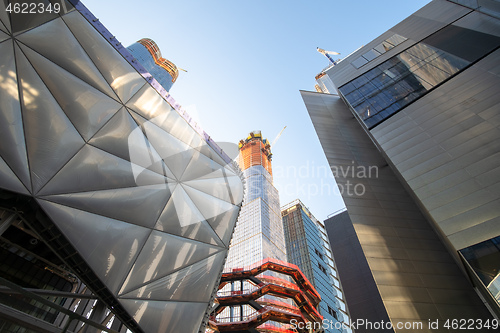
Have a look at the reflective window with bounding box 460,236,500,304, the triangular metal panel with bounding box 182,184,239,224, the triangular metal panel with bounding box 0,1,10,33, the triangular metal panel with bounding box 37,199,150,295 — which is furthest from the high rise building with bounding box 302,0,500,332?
the triangular metal panel with bounding box 0,1,10,33

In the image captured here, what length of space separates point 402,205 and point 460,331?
33.4 feet

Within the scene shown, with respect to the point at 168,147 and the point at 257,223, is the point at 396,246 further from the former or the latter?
the point at 257,223

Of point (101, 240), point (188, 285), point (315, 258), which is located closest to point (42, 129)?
point (101, 240)

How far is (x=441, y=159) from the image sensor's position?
1614 centimetres

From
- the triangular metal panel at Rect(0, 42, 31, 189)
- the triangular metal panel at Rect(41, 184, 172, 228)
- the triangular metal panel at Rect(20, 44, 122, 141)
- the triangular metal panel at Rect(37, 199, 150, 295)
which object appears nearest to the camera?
the triangular metal panel at Rect(0, 42, 31, 189)

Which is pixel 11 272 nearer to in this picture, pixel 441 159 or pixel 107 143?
pixel 107 143

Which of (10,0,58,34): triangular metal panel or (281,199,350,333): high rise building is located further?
(281,199,350,333): high rise building

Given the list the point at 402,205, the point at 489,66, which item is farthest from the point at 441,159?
the point at 489,66

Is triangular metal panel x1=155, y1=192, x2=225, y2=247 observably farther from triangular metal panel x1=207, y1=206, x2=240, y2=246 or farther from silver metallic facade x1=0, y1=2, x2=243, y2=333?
triangular metal panel x1=207, y1=206, x2=240, y2=246

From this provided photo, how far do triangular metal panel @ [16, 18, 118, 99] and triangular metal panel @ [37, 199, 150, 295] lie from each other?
7.27 m

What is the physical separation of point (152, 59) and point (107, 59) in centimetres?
9214

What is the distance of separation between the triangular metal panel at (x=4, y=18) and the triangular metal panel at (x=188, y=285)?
13838 mm

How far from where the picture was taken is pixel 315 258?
84125 mm

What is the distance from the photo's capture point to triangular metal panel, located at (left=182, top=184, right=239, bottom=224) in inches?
702
